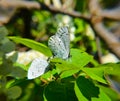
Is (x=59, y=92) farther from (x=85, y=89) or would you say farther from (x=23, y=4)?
(x=23, y=4)

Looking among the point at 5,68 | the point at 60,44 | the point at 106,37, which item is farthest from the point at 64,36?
the point at 106,37

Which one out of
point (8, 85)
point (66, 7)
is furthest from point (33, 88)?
point (66, 7)

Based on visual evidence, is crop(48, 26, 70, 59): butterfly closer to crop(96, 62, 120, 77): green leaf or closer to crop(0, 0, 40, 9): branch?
crop(96, 62, 120, 77): green leaf

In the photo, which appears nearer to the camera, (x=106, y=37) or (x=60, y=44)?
(x=60, y=44)

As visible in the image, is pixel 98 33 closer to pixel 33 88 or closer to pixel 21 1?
pixel 21 1

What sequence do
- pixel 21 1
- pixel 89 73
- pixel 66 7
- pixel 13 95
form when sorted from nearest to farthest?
1. pixel 89 73
2. pixel 13 95
3. pixel 21 1
4. pixel 66 7

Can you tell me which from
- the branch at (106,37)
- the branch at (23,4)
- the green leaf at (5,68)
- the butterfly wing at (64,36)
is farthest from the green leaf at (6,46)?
the branch at (106,37)

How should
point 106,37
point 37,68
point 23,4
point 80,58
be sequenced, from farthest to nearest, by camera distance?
point 106,37 < point 23,4 < point 80,58 < point 37,68
